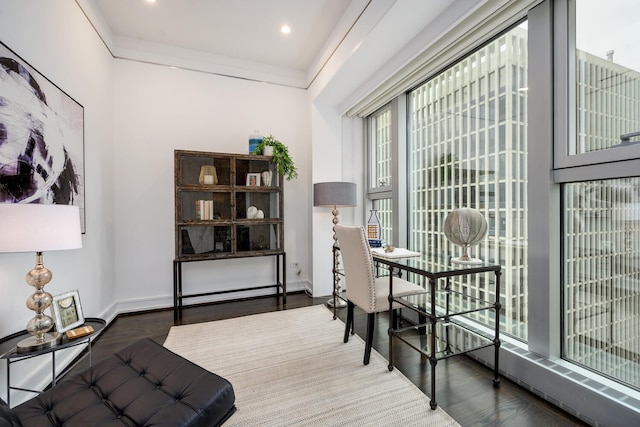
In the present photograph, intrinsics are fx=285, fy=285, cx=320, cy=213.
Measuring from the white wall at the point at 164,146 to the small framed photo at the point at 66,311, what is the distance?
159cm

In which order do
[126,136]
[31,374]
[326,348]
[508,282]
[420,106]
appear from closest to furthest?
1. [31,374]
2. [508,282]
3. [326,348]
4. [420,106]
5. [126,136]

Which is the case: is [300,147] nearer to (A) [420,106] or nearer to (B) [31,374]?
(A) [420,106]

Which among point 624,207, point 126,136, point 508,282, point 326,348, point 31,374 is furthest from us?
point 126,136

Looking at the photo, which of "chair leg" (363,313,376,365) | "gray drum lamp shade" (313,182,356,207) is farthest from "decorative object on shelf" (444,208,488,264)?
"gray drum lamp shade" (313,182,356,207)

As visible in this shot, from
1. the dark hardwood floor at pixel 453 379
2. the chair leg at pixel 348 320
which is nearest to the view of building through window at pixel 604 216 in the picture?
the dark hardwood floor at pixel 453 379

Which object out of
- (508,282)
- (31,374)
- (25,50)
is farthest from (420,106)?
(31,374)

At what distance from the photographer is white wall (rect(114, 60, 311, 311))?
3.18 m

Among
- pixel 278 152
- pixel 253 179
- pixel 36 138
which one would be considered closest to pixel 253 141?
pixel 278 152

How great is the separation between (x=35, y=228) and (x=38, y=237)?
0.14 ft

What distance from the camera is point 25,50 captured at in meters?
1.71

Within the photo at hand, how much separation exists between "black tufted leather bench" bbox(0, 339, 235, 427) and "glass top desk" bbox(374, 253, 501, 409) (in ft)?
3.82

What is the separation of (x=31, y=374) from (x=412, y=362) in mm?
2462

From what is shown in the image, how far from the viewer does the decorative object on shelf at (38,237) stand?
1.25m

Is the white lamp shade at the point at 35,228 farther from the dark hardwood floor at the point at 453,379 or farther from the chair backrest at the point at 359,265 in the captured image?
the chair backrest at the point at 359,265
